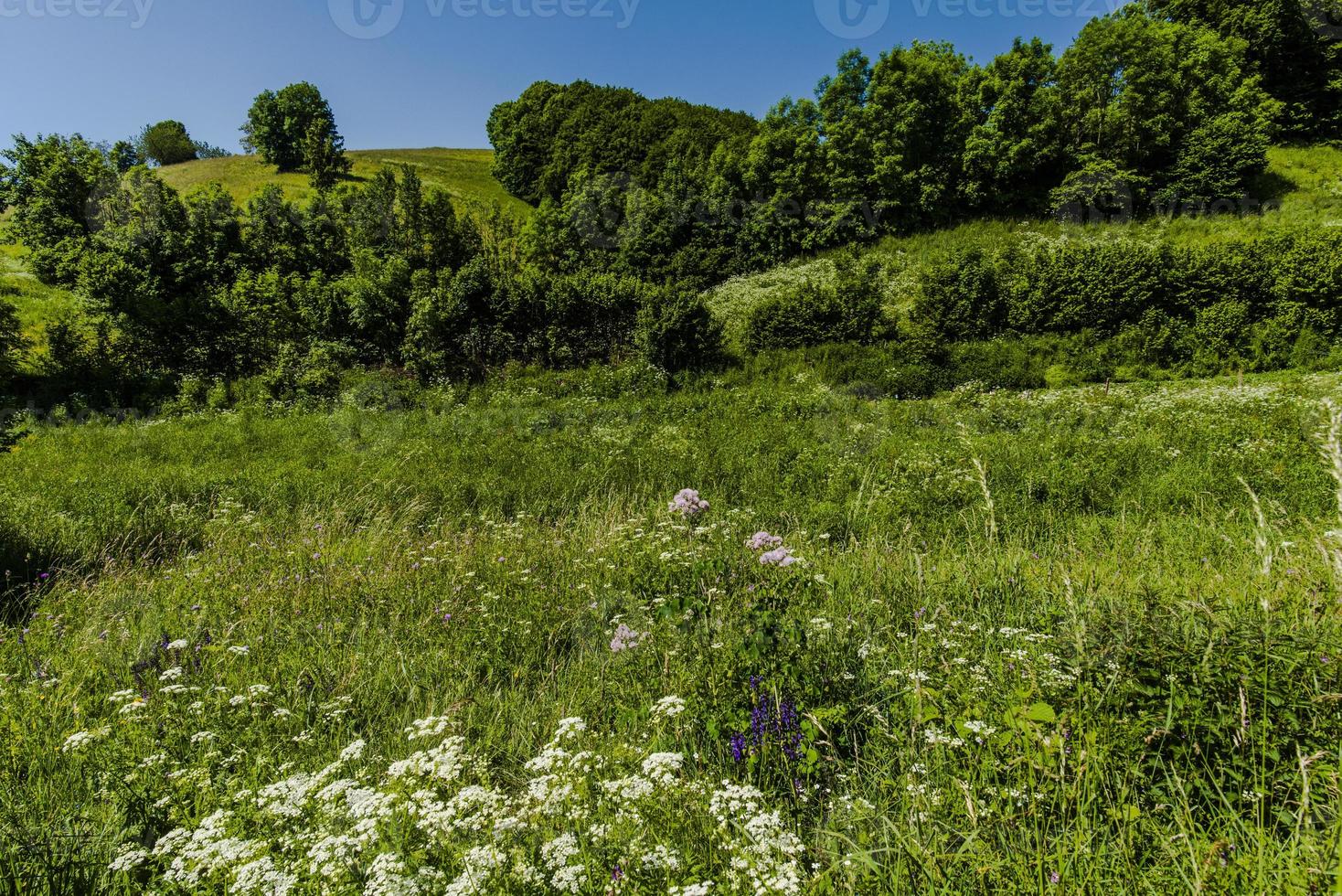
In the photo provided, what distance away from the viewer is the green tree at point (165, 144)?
223ft

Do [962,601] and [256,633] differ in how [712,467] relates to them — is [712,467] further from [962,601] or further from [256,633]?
[256,633]

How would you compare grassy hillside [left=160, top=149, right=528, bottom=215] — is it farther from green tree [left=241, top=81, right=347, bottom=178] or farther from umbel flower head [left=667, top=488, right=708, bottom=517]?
umbel flower head [left=667, top=488, right=708, bottom=517]

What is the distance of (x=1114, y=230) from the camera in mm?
24609

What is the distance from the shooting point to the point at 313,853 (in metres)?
1.50

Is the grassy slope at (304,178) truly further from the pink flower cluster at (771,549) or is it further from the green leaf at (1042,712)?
the green leaf at (1042,712)

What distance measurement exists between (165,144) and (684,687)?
99404 millimetres

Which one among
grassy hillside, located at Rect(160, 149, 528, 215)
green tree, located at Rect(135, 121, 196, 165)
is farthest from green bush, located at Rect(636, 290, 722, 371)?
green tree, located at Rect(135, 121, 196, 165)

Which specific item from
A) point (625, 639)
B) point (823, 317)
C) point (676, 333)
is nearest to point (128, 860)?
point (625, 639)

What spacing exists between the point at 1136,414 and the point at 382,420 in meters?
17.0

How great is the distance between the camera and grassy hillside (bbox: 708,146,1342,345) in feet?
74.2

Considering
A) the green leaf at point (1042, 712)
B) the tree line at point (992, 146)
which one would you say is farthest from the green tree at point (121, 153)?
the green leaf at point (1042, 712)

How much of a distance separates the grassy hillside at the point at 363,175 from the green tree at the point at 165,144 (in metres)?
19.1

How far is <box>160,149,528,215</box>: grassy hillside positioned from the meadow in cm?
4409

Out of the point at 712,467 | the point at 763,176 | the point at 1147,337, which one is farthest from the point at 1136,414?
the point at 763,176
